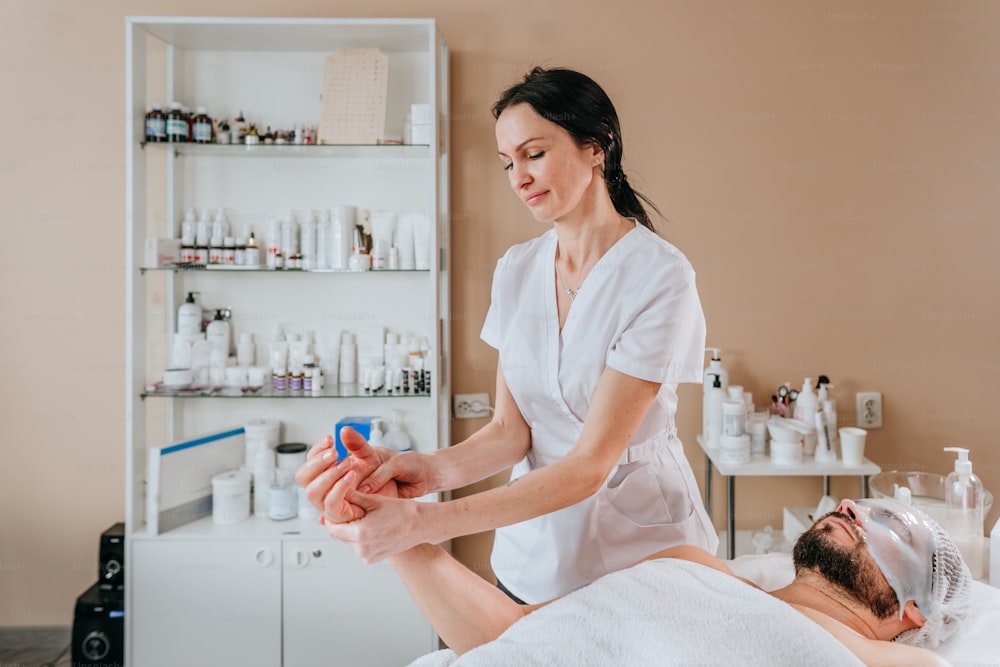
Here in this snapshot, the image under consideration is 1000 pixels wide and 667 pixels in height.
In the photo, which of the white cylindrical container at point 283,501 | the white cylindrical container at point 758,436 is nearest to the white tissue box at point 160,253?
the white cylindrical container at point 283,501

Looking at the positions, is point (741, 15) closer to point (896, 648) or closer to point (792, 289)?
point (792, 289)

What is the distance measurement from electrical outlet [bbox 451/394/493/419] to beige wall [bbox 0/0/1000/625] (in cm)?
Result: 4

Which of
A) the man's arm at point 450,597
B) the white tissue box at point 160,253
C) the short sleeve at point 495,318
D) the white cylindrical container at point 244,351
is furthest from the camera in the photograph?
the white cylindrical container at point 244,351

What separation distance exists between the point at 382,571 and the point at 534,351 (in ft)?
3.68

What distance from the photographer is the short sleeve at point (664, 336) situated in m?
1.19

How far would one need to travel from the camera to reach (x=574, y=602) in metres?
1.12

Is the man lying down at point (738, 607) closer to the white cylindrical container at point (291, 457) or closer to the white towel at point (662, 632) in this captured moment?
the white towel at point (662, 632)

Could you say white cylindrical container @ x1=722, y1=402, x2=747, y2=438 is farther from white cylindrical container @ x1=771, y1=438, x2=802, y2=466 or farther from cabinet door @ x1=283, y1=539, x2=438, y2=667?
cabinet door @ x1=283, y1=539, x2=438, y2=667

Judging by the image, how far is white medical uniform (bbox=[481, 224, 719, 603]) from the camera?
1.24 metres

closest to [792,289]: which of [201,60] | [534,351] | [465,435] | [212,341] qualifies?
[465,435]

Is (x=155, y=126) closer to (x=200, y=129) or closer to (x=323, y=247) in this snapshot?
(x=200, y=129)

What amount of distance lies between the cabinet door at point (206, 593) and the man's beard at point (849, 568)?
1.52 meters

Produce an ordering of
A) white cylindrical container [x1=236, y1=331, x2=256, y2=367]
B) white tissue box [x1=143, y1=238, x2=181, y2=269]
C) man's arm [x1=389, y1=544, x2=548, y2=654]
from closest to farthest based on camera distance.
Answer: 1. man's arm [x1=389, y1=544, x2=548, y2=654]
2. white tissue box [x1=143, y1=238, x2=181, y2=269]
3. white cylindrical container [x1=236, y1=331, x2=256, y2=367]

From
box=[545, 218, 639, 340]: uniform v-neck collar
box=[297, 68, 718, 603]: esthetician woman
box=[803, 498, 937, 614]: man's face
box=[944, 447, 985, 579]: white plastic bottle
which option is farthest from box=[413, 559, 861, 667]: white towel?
box=[944, 447, 985, 579]: white plastic bottle
